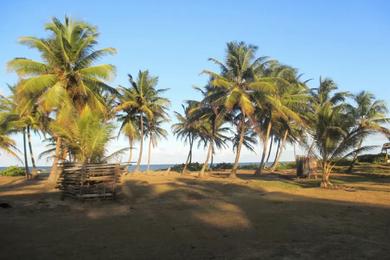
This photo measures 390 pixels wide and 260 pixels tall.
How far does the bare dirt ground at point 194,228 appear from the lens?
7.02 m

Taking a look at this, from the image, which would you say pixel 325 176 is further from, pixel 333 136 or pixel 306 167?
pixel 306 167

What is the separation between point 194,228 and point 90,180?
6.66 m

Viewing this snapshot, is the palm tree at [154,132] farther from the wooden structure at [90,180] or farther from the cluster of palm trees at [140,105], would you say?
the wooden structure at [90,180]

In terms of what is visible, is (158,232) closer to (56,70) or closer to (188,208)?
(188,208)

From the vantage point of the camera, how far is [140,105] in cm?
3594

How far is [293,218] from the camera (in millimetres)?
10609

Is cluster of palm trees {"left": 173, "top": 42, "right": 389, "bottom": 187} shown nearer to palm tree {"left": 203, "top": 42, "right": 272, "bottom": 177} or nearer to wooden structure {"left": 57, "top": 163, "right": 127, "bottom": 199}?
palm tree {"left": 203, "top": 42, "right": 272, "bottom": 177}

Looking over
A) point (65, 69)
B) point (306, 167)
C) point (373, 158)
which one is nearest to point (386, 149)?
point (373, 158)

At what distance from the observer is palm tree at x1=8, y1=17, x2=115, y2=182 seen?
20.8 meters

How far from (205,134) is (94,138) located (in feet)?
89.5

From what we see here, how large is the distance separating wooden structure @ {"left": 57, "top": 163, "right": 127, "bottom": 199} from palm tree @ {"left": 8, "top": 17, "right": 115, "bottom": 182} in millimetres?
5797

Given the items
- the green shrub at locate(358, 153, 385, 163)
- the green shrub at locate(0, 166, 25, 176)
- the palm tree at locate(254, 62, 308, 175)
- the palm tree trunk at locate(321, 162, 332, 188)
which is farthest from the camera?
the green shrub at locate(358, 153, 385, 163)

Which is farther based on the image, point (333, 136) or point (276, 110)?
point (276, 110)

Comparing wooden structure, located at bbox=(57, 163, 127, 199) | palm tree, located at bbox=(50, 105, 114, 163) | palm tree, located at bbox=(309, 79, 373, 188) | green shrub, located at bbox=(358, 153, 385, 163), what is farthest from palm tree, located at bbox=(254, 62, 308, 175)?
wooden structure, located at bbox=(57, 163, 127, 199)
